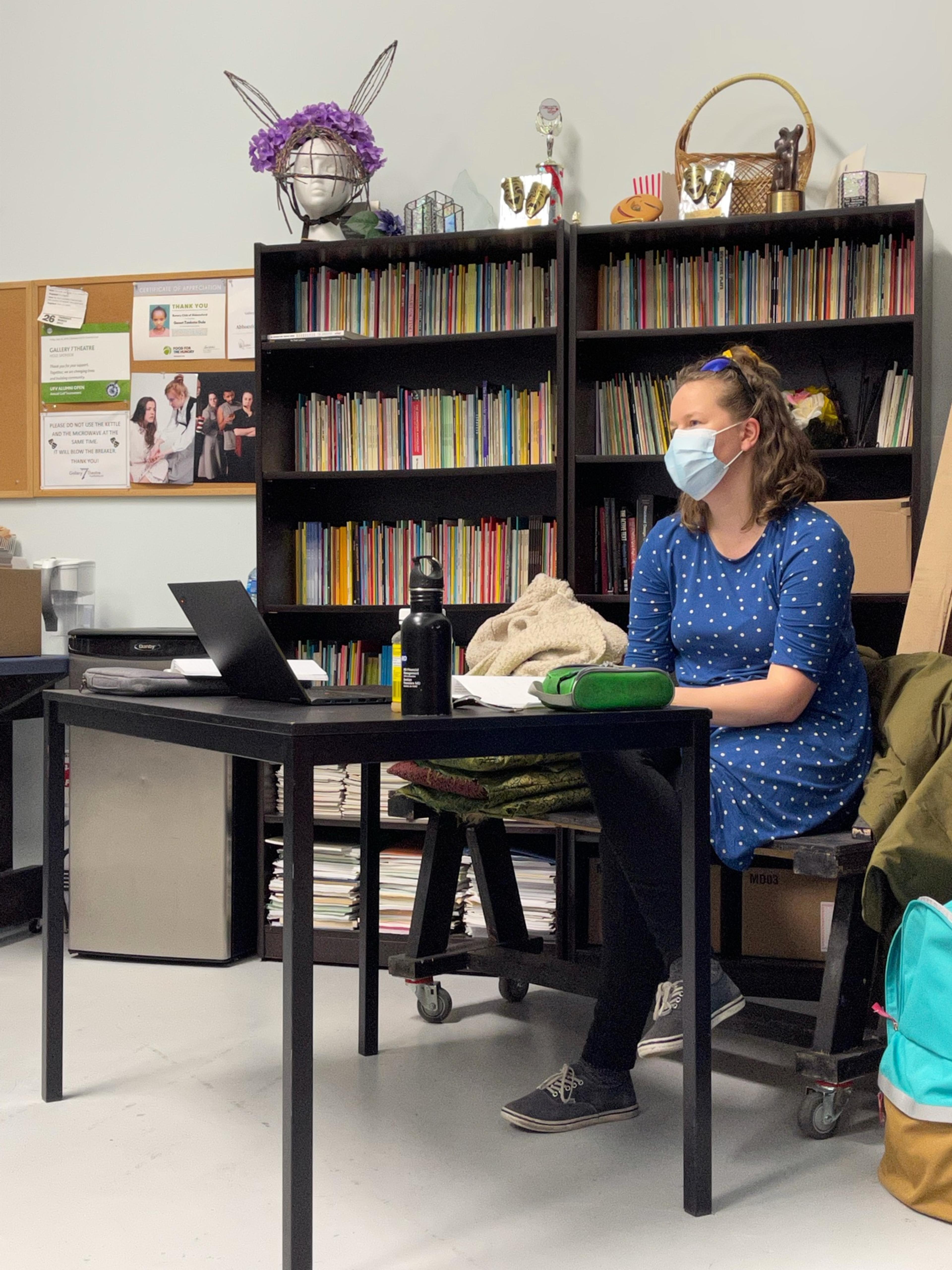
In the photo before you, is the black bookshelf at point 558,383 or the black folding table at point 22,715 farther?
the black folding table at point 22,715

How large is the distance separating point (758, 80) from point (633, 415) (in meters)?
0.89

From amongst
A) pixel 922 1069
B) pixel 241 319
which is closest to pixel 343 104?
pixel 241 319

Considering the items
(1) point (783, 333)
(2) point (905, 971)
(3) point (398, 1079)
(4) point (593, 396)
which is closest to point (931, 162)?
(1) point (783, 333)

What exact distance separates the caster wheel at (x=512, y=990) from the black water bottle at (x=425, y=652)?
4.47 ft

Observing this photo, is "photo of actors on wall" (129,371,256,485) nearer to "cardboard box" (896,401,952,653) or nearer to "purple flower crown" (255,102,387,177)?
"purple flower crown" (255,102,387,177)

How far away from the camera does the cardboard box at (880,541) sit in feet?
9.24

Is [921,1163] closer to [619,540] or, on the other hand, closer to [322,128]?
[619,540]

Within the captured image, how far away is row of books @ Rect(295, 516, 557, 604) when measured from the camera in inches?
127

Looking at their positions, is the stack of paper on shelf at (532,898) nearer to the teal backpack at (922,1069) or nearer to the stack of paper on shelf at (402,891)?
the stack of paper on shelf at (402,891)

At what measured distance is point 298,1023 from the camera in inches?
54.5

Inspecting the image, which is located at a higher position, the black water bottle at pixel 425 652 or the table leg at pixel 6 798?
the black water bottle at pixel 425 652

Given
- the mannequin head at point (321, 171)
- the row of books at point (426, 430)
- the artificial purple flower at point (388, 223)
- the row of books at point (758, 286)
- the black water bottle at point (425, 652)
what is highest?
the mannequin head at point (321, 171)

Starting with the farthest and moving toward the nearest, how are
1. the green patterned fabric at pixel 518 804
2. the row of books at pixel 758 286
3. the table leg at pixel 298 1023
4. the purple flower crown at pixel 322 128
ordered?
1. the purple flower crown at pixel 322 128
2. the row of books at pixel 758 286
3. the green patterned fabric at pixel 518 804
4. the table leg at pixel 298 1023

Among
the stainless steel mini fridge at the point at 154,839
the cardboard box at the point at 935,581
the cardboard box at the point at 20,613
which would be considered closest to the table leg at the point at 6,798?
the cardboard box at the point at 20,613
